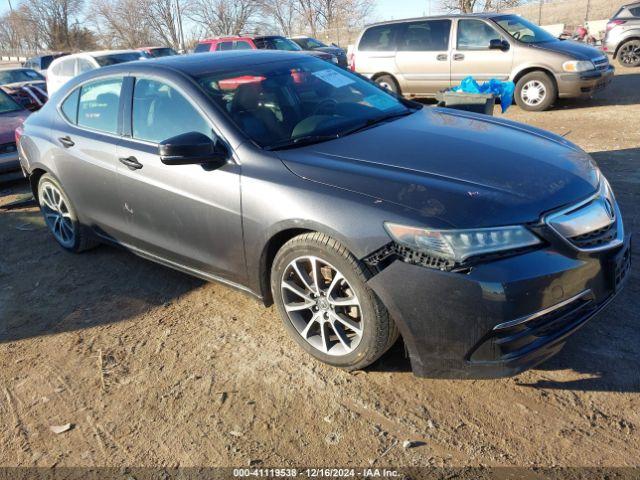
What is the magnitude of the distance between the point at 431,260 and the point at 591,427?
3.44 ft

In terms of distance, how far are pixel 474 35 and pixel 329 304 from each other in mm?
9022

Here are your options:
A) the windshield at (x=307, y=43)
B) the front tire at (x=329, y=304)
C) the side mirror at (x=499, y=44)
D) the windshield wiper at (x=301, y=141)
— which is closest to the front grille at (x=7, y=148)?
the windshield wiper at (x=301, y=141)

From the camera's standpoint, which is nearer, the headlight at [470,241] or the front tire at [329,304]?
the headlight at [470,241]

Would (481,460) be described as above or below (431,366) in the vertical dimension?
below

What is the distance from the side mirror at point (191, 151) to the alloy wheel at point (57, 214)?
2.05 meters

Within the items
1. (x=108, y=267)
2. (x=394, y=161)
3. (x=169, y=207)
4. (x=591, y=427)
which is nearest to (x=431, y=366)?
(x=591, y=427)

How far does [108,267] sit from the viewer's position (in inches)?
183

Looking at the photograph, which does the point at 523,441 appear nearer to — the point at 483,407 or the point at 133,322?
the point at 483,407

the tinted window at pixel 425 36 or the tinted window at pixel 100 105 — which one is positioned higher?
the tinted window at pixel 425 36

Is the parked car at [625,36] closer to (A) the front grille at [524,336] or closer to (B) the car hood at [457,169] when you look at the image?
(B) the car hood at [457,169]

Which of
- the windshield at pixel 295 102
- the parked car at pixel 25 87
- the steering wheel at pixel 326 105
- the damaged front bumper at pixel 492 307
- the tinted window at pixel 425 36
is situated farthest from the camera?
the parked car at pixel 25 87

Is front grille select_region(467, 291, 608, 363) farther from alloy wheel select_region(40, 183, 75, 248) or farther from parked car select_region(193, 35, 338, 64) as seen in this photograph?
parked car select_region(193, 35, 338, 64)

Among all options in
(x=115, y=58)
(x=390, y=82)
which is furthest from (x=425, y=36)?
(x=115, y=58)

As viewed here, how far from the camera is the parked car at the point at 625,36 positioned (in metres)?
14.8
